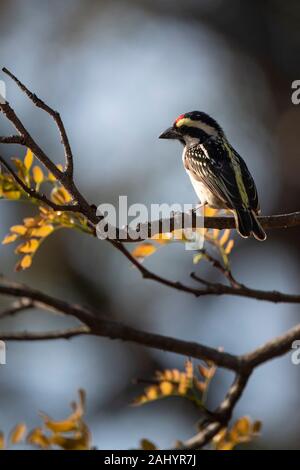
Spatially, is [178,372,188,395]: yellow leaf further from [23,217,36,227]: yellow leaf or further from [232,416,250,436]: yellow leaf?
[23,217,36,227]: yellow leaf

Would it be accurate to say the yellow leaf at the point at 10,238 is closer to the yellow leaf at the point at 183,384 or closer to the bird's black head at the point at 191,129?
the yellow leaf at the point at 183,384

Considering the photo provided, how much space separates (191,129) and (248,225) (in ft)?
5.77

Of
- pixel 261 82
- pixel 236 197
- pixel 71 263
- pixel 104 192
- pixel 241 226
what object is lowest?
pixel 241 226

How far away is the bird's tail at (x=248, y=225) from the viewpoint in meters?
4.54

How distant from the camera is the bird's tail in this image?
454cm

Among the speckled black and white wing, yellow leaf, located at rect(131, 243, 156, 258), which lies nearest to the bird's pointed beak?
the speckled black and white wing

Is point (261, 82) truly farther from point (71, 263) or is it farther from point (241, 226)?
point (241, 226)

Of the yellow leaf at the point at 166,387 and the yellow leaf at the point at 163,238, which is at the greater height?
the yellow leaf at the point at 163,238

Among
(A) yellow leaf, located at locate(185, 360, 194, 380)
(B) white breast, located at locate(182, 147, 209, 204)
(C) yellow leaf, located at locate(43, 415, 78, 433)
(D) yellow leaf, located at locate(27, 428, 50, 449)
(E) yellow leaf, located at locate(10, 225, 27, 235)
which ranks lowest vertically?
(D) yellow leaf, located at locate(27, 428, 50, 449)

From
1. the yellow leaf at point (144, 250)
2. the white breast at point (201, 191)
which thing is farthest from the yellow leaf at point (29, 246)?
the white breast at point (201, 191)

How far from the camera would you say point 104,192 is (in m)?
9.14

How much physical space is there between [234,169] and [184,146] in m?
0.82
